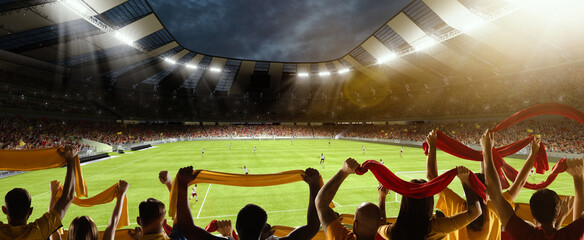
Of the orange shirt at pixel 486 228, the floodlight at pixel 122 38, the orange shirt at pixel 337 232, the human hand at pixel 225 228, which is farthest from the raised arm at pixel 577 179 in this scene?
the floodlight at pixel 122 38

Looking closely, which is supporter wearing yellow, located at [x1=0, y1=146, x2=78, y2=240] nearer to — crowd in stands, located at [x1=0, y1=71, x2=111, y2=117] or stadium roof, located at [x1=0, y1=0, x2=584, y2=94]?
stadium roof, located at [x1=0, y1=0, x2=584, y2=94]

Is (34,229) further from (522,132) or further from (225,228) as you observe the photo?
(522,132)

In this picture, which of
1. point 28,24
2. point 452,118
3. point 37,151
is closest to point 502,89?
point 452,118

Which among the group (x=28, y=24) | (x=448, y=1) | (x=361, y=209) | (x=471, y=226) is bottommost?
(x=471, y=226)

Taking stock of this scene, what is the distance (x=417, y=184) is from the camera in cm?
267

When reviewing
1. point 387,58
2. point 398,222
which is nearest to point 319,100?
point 387,58

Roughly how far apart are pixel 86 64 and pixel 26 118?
1173cm

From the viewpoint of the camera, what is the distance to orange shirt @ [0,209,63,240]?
7.93 feet

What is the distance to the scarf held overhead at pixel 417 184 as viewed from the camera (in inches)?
97.3

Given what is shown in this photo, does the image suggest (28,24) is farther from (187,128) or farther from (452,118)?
(452,118)

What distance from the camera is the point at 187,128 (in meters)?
61.9

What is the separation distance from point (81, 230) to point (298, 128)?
67966 millimetres

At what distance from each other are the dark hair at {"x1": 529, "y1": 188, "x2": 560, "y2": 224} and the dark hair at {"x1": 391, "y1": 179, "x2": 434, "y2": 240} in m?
1.10

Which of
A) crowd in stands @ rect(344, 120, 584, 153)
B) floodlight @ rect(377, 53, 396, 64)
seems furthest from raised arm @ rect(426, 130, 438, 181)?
floodlight @ rect(377, 53, 396, 64)
